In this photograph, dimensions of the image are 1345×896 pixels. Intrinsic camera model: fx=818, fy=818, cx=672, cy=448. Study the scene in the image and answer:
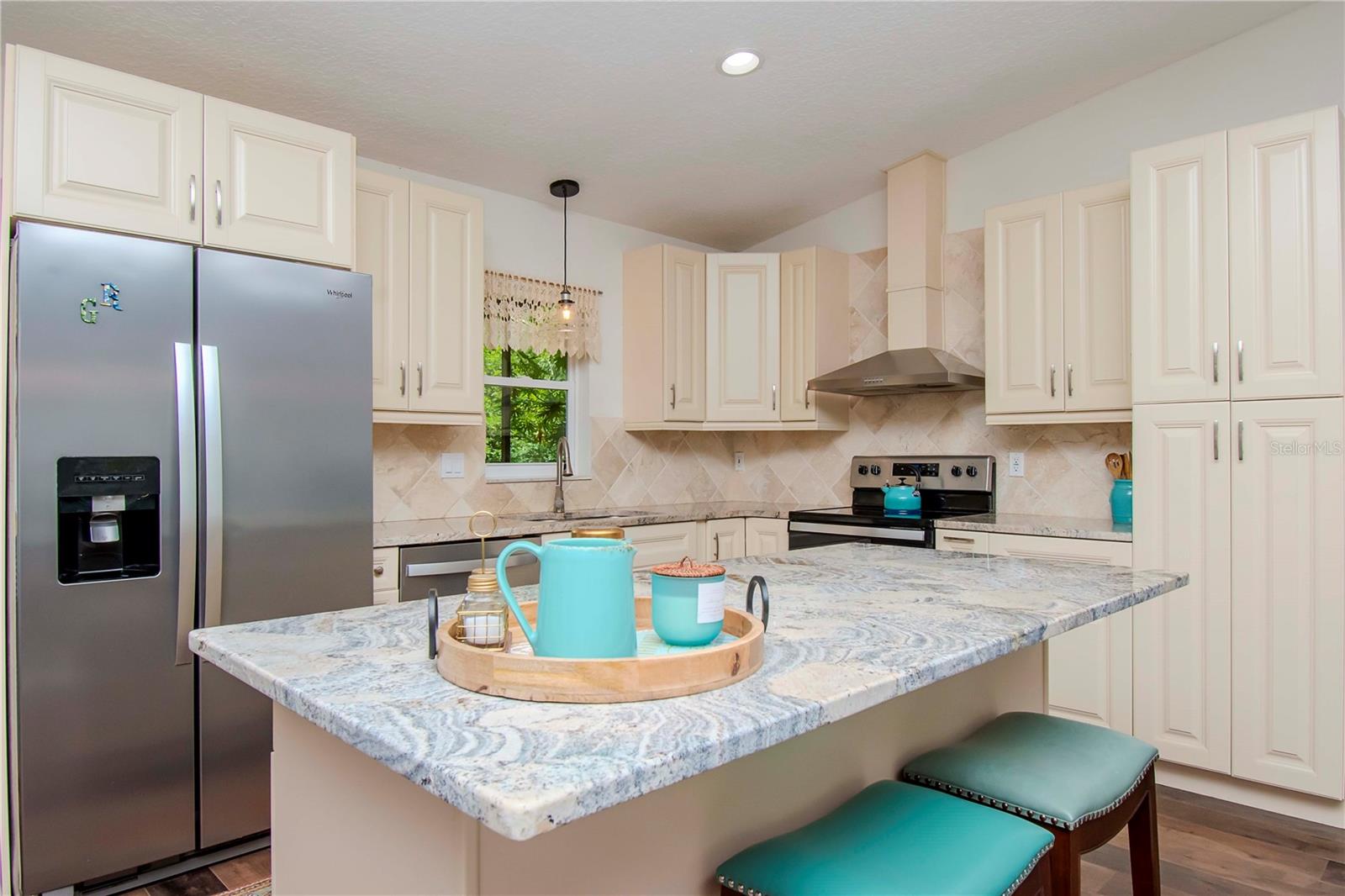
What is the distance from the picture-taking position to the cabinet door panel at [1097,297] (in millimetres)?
3164

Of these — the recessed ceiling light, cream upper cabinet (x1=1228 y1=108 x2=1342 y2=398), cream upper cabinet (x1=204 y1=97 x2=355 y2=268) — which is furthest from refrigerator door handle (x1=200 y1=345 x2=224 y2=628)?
cream upper cabinet (x1=1228 y1=108 x2=1342 y2=398)

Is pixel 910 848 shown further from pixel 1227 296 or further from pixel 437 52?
pixel 437 52

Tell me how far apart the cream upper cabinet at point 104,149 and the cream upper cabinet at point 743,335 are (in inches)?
99.4

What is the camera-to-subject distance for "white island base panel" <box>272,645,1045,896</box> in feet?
3.09

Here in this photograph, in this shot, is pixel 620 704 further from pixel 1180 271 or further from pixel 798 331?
pixel 798 331

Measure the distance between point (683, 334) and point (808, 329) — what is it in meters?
0.64

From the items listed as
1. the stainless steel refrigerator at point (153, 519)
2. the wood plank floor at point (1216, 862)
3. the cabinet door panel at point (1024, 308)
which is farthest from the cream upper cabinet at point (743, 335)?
the wood plank floor at point (1216, 862)

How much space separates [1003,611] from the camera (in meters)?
1.41

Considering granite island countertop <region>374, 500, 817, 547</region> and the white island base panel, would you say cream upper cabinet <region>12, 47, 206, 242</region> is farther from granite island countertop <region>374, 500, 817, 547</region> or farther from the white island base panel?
the white island base panel

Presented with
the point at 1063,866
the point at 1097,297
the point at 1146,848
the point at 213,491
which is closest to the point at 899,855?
the point at 1063,866

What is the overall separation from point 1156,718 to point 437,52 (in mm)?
3368

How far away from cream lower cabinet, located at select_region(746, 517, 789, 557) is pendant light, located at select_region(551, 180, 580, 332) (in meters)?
1.33

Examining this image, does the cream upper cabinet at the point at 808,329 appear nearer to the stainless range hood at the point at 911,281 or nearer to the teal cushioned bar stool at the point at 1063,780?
the stainless range hood at the point at 911,281

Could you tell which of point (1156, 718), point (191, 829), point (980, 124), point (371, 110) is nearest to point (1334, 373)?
point (1156, 718)
